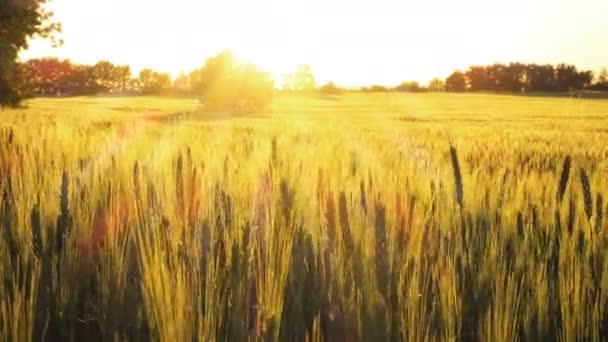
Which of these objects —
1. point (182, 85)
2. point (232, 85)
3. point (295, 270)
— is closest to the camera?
point (295, 270)

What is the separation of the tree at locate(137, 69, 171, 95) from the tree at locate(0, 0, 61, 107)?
42.9 meters

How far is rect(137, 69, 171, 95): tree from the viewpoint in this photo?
195 ft

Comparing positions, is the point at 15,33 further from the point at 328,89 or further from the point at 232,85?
the point at 328,89

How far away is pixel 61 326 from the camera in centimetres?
112

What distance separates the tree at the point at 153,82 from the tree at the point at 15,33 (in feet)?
141

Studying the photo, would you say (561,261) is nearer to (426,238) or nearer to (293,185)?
(426,238)

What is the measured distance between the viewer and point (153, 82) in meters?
60.6

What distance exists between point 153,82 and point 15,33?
1865 inches

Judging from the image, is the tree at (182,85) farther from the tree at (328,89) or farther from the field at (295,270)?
the field at (295,270)

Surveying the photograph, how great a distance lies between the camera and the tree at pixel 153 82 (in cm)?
5958

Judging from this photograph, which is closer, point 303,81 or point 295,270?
point 295,270

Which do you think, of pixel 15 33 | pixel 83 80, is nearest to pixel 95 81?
pixel 83 80

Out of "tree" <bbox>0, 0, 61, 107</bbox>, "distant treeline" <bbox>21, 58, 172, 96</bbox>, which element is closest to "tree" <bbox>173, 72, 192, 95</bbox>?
"distant treeline" <bbox>21, 58, 172, 96</bbox>

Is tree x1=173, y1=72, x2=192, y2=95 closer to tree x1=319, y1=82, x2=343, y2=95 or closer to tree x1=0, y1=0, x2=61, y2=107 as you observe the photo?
tree x1=319, y1=82, x2=343, y2=95
